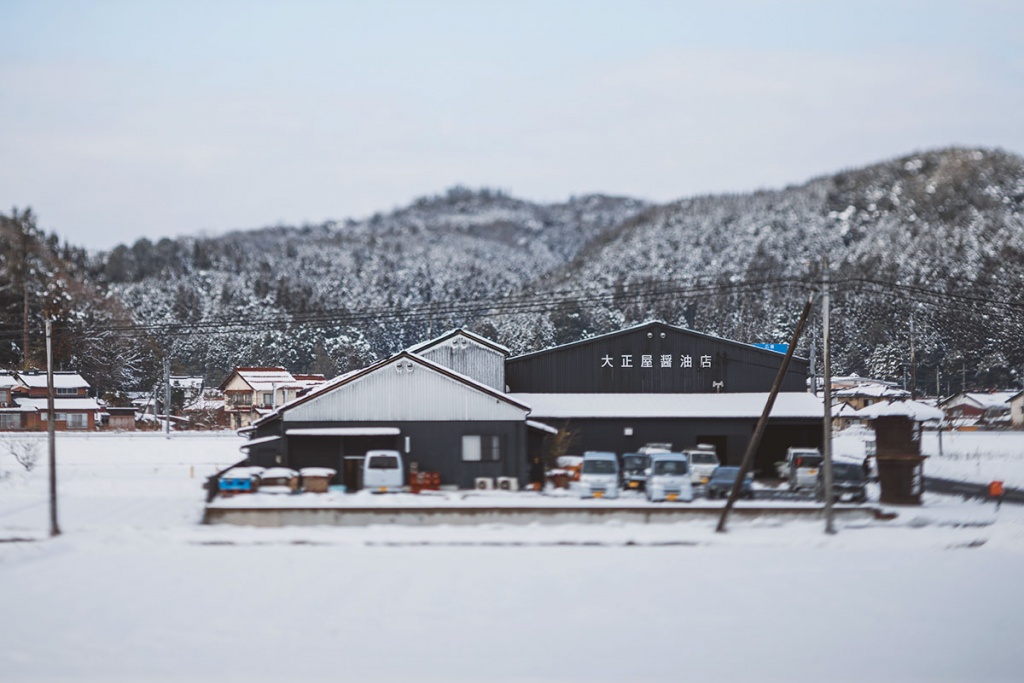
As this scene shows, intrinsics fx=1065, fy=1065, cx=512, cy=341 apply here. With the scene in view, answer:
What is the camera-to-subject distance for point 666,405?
4034 centimetres

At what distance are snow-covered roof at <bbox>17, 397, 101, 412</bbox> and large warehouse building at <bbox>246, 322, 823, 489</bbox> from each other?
108 feet

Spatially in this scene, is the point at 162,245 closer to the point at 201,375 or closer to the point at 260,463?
the point at 201,375

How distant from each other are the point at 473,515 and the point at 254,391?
5211cm

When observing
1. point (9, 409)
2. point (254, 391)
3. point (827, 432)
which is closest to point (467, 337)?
point (827, 432)

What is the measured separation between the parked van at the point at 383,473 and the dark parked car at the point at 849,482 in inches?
497

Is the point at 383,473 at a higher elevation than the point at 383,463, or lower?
lower

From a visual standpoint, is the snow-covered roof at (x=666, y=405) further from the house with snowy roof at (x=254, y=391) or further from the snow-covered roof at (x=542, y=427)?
the house with snowy roof at (x=254, y=391)

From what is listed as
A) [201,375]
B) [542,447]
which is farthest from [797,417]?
[201,375]

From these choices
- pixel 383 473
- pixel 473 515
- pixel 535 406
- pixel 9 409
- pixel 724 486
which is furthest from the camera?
pixel 9 409

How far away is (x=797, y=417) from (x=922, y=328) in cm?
6077

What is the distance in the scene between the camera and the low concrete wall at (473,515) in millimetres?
26203

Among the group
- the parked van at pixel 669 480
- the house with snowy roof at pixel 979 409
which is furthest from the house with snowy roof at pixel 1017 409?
the parked van at pixel 669 480

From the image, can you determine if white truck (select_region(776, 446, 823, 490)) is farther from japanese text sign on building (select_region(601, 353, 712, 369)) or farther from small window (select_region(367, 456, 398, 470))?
small window (select_region(367, 456, 398, 470))

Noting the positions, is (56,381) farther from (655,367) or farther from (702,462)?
(702,462)
